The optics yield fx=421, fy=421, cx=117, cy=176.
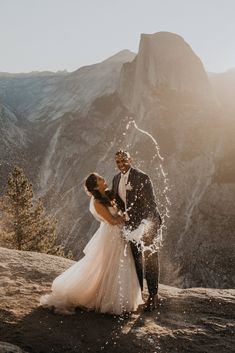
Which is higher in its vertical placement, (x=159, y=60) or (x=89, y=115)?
(x=159, y=60)

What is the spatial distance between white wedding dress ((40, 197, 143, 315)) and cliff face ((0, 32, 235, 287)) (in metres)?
23.6

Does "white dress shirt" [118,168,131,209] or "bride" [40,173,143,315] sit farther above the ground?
→ "white dress shirt" [118,168,131,209]

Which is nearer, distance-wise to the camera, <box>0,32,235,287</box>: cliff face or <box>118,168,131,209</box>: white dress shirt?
<box>118,168,131,209</box>: white dress shirt

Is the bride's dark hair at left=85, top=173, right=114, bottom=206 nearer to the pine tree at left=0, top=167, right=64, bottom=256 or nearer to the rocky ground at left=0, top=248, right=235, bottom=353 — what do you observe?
the rocky ground at left=0, top=248, right=235, bottom=353

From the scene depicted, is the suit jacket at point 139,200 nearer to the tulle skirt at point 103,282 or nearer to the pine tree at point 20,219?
the tulle skirt at point 103,282

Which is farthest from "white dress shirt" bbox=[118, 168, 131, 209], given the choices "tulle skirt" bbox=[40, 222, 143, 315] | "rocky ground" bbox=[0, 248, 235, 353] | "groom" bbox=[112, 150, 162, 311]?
"rocky ground" bbox=[0, 248, 235, 353]

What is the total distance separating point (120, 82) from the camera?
74125 millimetres

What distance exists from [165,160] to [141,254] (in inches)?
1605

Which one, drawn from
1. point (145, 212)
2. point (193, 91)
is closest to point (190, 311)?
point (145, 212)

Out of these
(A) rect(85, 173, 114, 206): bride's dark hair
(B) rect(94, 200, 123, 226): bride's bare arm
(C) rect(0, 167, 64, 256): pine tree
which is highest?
(A) rect(85, 173, 114, 206): bride's dark hair

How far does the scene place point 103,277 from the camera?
658 centimetres

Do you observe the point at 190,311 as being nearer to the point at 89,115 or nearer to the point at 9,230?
the point at 9,230

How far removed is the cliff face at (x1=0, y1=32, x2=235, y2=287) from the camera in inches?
1341

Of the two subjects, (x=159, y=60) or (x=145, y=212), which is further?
(x=159, y=60)
